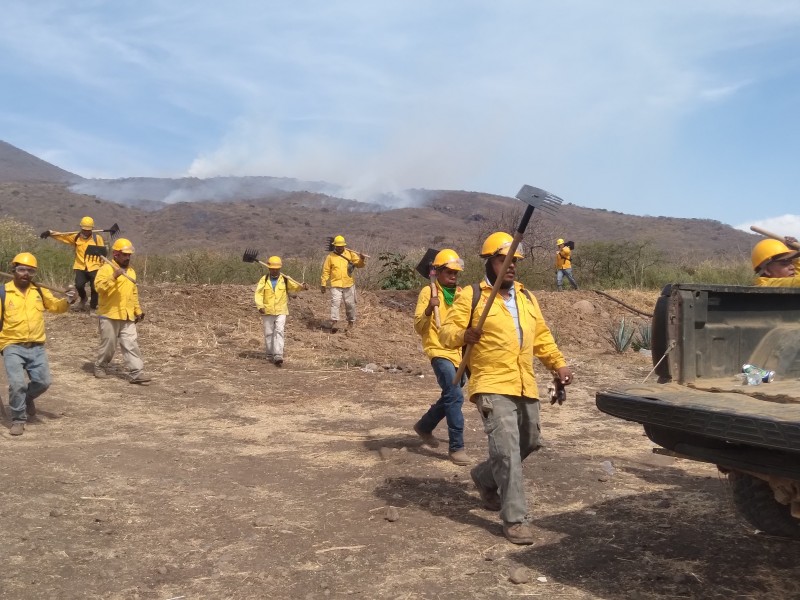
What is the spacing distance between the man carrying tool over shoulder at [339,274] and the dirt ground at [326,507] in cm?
395

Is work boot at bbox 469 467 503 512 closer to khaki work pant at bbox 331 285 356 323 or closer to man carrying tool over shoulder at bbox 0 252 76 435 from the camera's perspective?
man carrying tool over shoulder at bbox 0 252 76 435

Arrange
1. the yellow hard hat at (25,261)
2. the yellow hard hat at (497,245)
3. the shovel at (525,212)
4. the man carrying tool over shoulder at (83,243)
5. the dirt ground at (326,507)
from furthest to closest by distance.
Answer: the man carrying tool over shoulder at (83,243) → the yellow hard hat at (25,261) → the yellow hard hat at (497,245) → the shovel at (525,212) → the dirt ground at (326,507)

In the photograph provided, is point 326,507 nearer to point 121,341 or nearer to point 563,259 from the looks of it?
point 121,341

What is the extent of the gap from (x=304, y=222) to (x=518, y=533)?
189ft

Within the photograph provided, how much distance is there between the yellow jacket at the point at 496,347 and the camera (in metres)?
4.94

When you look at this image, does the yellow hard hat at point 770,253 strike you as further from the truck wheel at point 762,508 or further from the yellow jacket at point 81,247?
the yellow jacket at point 81,247

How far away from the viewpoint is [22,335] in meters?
7.75

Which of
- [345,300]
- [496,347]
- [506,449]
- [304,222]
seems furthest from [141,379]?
[304,222]

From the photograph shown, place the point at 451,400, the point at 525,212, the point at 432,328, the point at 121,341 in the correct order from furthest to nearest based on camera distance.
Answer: the point at 121,341
the point at 432,328
the point at 451,400
the point at 525,212

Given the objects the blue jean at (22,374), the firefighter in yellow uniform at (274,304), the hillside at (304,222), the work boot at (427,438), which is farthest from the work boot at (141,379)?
the hillside at (304,222)

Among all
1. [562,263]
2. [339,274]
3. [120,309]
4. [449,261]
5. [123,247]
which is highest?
[562,263]

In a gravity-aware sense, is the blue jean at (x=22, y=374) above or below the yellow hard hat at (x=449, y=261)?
below

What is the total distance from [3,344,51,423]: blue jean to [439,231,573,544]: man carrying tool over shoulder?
15.1 ft

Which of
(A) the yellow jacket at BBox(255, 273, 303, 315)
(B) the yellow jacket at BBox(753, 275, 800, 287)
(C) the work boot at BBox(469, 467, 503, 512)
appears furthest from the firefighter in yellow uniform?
(B) the yellow jacket at BBox(753, 275, 800, 287)
